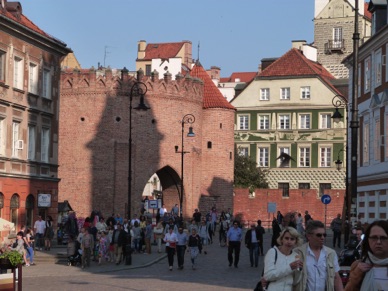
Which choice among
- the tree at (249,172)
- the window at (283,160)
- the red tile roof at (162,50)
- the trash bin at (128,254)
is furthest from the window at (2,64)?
the red tile roof at (162,50)

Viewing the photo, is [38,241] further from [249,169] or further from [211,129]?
[249,169]

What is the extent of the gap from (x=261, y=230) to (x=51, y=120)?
14426 millimetres

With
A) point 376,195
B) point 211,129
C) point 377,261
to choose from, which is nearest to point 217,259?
point 376,195

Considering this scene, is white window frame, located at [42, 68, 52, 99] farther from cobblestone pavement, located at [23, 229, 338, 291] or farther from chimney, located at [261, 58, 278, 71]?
chimney, located at [261, 58, 278, 71]

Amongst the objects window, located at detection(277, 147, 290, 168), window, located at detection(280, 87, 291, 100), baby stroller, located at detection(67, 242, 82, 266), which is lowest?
baby stroller, located at detection(67, 242, 82, 266)

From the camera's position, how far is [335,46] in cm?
9894

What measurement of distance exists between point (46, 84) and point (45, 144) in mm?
2656

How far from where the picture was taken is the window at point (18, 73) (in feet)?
135

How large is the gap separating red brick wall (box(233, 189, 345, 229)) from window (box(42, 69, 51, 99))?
3180cm

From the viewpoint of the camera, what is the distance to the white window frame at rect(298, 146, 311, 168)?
81.1 m

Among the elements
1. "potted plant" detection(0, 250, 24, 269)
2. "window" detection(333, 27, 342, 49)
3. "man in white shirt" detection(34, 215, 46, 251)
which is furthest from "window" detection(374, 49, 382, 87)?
"window" detection(333, 27, 342, 49)

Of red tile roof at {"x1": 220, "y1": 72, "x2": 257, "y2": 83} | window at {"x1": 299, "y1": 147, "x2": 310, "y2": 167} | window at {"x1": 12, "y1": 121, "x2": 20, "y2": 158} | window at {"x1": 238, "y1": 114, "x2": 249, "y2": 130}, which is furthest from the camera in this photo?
red tile roof at {"x1": 220, "y1": 72, "x2": 257, "y2": 83}

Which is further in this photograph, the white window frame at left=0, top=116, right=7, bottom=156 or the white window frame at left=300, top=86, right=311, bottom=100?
the white window frame at left=300, top=86, right=311, bottom=100

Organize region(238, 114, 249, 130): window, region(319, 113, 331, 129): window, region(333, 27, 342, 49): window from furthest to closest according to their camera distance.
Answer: region(333, 27, 342, 49): window
region(238, 114, 249, 130): window
region(319, 113, 331, 129): window
